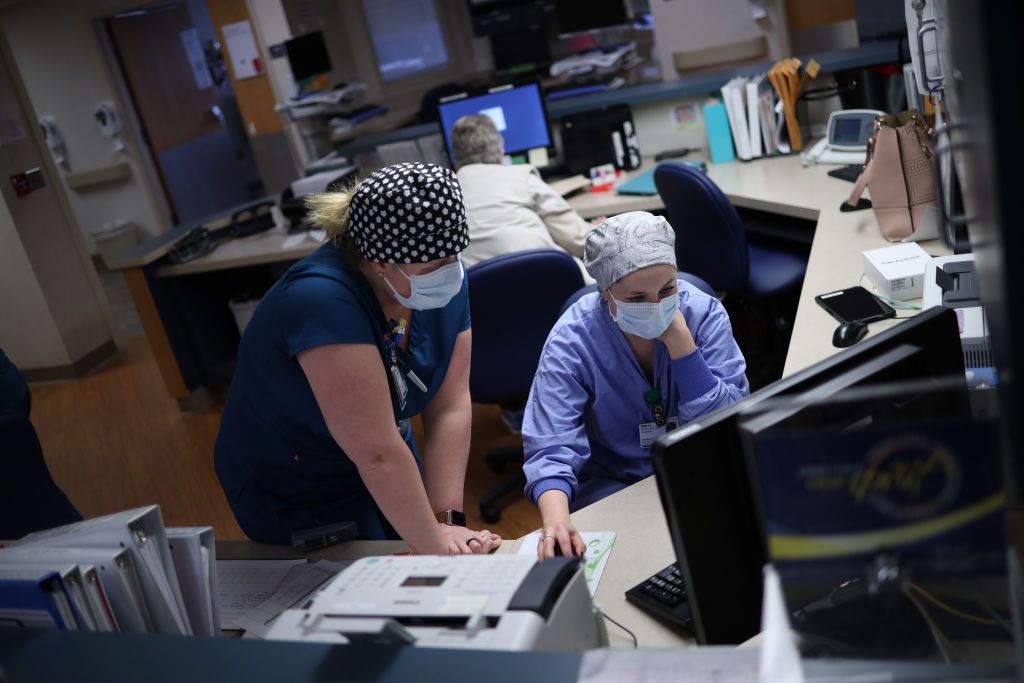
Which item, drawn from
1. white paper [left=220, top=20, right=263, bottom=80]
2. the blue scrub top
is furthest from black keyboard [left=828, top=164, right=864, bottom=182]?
white paper [left=220, top=20, right=263, bottom=80]

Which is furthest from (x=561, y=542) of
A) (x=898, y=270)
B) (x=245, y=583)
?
(x=898, y=270)

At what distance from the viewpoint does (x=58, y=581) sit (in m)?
1.18

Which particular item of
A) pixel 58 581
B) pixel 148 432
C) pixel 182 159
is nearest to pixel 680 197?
pixel 58 581

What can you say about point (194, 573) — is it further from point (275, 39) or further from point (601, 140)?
point (275, 39)

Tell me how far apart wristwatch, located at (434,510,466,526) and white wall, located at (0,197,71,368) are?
4.23 metres

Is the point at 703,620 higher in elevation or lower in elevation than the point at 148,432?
higher

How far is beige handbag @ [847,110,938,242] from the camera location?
2.47 metres

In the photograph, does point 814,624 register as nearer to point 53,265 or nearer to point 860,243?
point 860,243

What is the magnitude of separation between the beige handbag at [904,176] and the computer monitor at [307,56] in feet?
15.3

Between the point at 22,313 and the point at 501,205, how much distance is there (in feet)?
11.8

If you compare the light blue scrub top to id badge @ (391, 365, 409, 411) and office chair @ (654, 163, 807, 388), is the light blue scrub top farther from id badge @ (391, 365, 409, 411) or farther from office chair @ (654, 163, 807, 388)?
office chair @ (654, 163, 807, 388)

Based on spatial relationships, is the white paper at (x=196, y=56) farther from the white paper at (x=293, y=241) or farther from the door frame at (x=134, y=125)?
the white paper at (x=293, y=241)

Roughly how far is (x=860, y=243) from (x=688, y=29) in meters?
3.64

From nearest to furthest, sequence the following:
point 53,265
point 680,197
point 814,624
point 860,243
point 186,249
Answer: point 814,624 → point 860,243 → point 680,197 → point 186,249 → point 53,265
